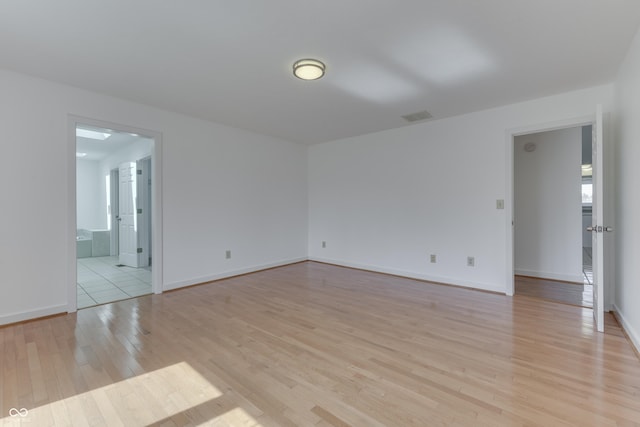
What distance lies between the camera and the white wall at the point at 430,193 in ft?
12.2

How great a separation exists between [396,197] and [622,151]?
259cm

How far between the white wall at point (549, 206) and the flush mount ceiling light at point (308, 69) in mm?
3636

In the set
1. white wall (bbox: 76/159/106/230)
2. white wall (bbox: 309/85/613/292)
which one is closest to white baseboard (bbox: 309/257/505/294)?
white wall (bbox: 309/85/613/292)

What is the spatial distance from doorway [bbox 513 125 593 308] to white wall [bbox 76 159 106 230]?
31.9ft

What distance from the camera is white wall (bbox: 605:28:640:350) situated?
7.38 feet

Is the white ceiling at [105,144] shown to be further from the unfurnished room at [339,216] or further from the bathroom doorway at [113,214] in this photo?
the unfurnished room at [339,216]

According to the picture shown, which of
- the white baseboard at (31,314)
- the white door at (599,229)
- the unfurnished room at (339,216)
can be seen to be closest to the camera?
the unfurnished room at (339,216)

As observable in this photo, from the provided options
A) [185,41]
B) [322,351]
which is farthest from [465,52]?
[322,351]

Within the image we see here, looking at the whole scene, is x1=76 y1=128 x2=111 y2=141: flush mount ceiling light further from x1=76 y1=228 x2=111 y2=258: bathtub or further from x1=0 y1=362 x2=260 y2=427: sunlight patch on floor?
x1=0 y1=362 x2=260 y2=427: sunlight patch on floor

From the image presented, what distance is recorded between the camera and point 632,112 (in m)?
2.38

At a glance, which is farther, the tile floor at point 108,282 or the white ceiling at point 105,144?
the white ceiling at point 105,144

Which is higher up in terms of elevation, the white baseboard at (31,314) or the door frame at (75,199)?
the door frame at (75,199)

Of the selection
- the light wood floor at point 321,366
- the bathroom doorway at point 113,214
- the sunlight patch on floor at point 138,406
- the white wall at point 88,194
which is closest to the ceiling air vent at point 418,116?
the light wood floor at point 321,366

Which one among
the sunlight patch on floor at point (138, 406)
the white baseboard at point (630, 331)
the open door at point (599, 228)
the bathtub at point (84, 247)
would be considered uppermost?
the open door at point (599, 228)
